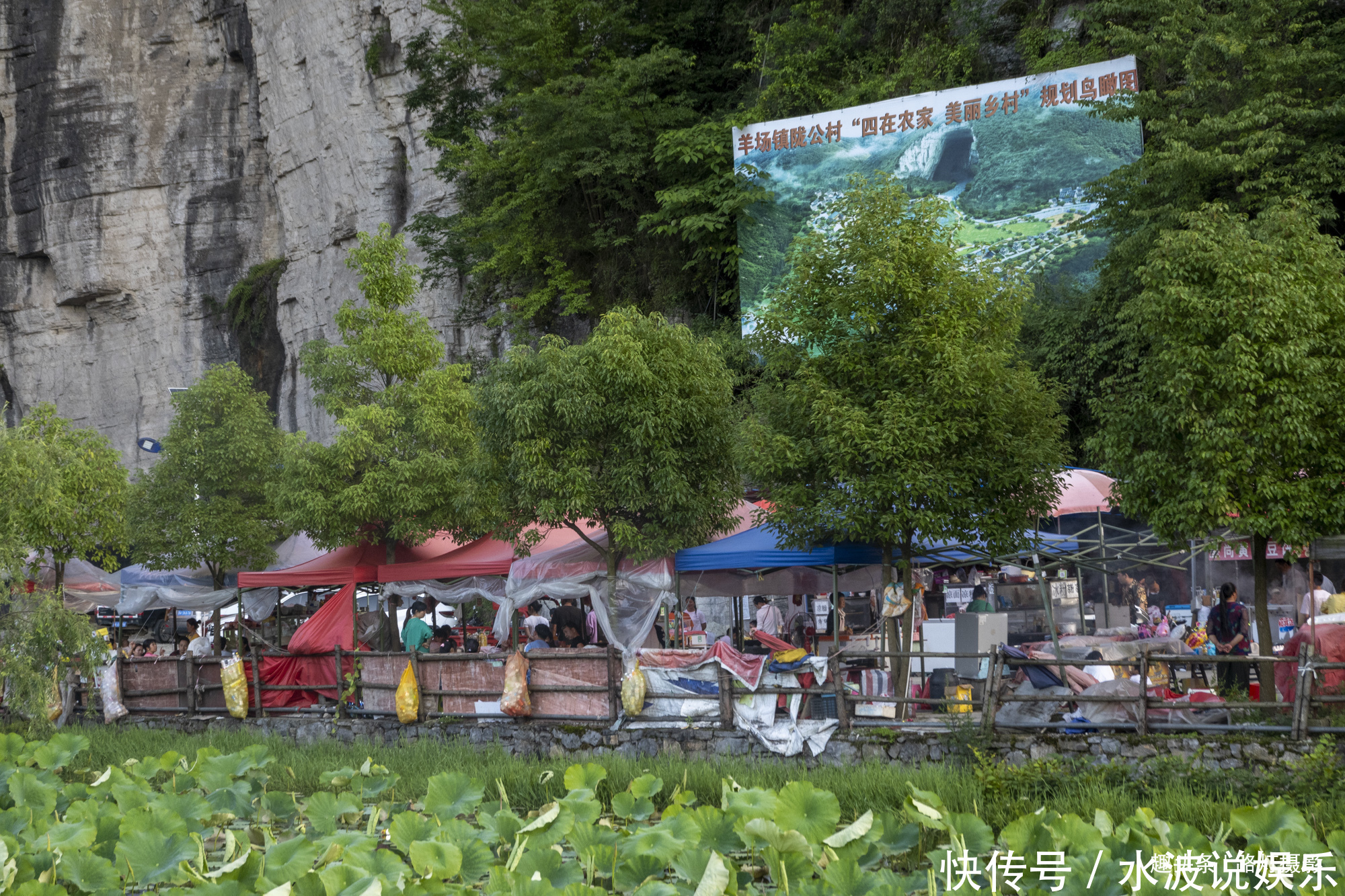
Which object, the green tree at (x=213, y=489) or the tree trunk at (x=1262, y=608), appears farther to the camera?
the green tree at (x=213, y=489)

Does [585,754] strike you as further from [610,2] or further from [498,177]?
[610,2]

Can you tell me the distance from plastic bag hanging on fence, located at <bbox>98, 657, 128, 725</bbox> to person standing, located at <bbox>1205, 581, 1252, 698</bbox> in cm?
1699

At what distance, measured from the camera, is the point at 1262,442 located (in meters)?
12.5

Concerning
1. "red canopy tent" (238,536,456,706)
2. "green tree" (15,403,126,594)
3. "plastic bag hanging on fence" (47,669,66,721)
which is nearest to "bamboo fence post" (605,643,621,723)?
"red canopy tent" (238,536,456,706)

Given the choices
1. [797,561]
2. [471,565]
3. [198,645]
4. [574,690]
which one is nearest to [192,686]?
[198,645]

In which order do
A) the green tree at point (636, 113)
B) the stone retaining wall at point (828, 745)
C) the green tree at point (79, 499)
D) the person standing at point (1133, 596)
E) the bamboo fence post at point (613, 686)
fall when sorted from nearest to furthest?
the stone retaining wall at point (828, 745) < the bamboo fence post at point (613, 686) < the person standing at point (1133, 596) < the green tree at point (79, 499) < the green tree at point (636, 113)

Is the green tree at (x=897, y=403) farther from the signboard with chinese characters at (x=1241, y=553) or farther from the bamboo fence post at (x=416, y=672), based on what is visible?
the bamboo fence post at (x=416, y=672)

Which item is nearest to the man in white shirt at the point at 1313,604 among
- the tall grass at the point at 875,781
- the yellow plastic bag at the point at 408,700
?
the tall grass at the point at 875,781

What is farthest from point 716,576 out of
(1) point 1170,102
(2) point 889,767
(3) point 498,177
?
Result: (3) point 498,177

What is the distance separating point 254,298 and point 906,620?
3353cm

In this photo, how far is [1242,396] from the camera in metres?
12.6

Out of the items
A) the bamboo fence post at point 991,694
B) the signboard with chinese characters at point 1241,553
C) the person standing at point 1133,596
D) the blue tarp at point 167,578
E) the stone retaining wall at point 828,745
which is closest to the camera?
the stone retaining wall at point 828,745

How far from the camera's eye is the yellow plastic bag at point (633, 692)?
14266 mm

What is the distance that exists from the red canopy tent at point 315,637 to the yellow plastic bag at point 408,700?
6.41ft
